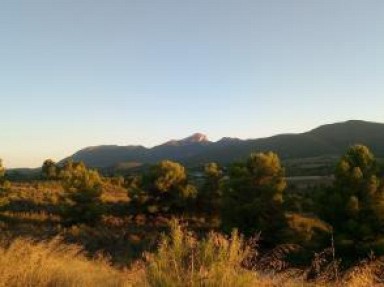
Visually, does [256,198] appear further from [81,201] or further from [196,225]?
[81,201]

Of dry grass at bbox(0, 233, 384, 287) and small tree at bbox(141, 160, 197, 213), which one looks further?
small tree at bbox(141, 160, 197, 213)

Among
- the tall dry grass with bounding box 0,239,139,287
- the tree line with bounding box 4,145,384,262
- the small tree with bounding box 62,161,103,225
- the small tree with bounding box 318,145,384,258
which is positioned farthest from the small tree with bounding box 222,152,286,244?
the tall dry grass with bounding box 0,239,139,287

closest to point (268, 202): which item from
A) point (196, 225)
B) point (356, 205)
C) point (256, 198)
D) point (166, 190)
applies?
point (256, 198)

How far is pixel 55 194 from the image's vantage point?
172 feet

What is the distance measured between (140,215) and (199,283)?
40873 millimetres

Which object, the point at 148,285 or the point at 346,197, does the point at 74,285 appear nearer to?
the point at 148,285

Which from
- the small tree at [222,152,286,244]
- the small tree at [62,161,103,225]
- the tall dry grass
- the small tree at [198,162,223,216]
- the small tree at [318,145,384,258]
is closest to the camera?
the tall dry grass

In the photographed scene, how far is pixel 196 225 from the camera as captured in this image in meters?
42.7

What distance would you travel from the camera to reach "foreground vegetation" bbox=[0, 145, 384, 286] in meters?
6.54

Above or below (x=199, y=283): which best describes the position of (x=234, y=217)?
below

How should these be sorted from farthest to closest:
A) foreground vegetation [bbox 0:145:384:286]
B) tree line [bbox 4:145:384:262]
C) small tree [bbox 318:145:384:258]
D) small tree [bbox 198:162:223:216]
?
small tree [bbox 198:162:223:216], tree line [bbox 4:145:384:262], small tree [bbox 318:145:384:258], foreground vegetation [bbox 0:145:384:286]

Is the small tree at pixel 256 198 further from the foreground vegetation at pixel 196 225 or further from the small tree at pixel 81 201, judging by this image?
the small tree at pixel 81 201

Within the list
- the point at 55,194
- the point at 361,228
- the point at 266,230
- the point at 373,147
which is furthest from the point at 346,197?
the point at 373,147

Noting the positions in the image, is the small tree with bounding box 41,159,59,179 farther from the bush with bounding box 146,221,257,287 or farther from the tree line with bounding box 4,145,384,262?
the bush with bounding box 146,221,257,287
